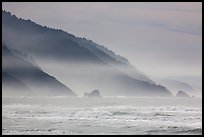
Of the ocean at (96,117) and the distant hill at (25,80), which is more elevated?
the distant hill at (25,80)

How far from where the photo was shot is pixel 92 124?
8898mm

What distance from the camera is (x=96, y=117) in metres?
9.60

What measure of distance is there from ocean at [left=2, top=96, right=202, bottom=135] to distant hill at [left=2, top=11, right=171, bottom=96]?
327 millimetres

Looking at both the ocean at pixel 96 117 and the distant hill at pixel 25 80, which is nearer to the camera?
the ocean at pixel 96 117

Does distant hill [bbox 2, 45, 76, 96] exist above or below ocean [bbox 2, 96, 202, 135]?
above

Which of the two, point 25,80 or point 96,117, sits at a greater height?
point 25,80

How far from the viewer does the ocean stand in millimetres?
8297

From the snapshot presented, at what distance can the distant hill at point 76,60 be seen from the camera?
30.7ft

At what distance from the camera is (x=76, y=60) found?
989 cm

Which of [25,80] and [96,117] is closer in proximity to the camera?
[96,117]

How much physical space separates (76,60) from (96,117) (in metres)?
1.42

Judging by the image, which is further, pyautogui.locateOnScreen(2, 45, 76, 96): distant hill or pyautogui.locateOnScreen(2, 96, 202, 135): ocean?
pyautogui.locateOnScreen(2, 45, 76, 96): distant hill

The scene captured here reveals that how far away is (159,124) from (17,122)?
10.1ft

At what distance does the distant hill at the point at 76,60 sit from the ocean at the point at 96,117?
0.33 meters
